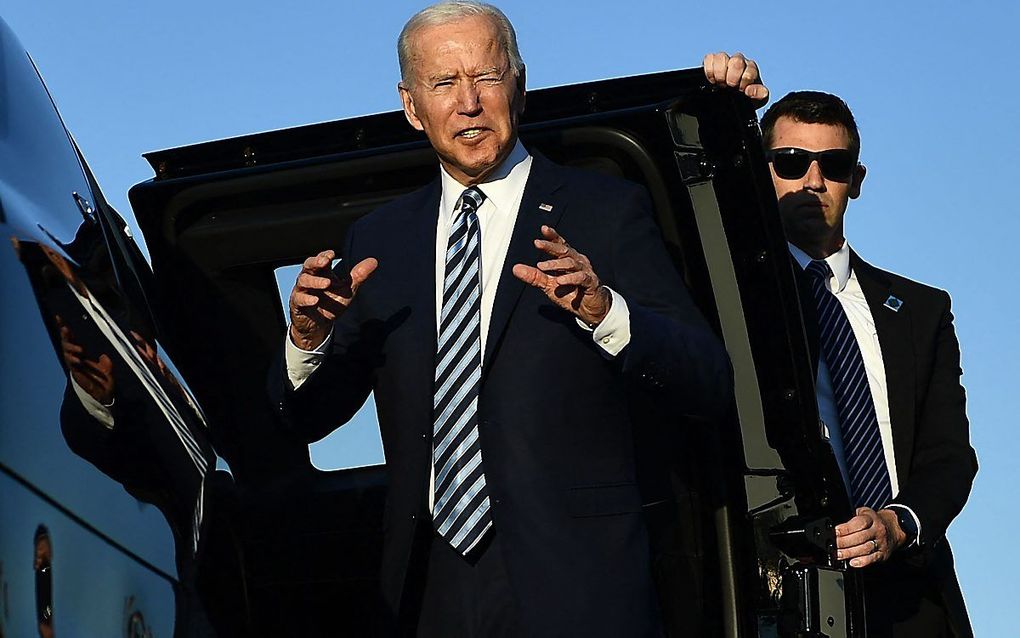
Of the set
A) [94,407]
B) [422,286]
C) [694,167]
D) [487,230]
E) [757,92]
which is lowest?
[94,407]

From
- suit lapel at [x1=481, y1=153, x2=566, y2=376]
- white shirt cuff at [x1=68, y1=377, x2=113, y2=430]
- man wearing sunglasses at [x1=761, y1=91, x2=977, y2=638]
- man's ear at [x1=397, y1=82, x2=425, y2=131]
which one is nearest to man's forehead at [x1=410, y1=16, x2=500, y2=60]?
man's ear at [x1=397, y1=82, x2=425, y2=131]

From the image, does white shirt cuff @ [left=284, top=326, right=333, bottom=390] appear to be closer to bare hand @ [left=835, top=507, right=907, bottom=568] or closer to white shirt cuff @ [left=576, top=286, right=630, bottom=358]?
white shirt cuff @ [left=576, top=286, right=630, bottom=358]


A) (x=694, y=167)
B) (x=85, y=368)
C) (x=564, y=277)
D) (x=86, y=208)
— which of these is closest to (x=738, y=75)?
(x=694, y=167)

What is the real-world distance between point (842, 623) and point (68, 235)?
1.77m

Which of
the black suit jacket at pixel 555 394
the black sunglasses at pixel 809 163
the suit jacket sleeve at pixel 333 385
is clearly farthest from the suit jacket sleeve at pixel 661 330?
the black sunglasses at pixel 809 163

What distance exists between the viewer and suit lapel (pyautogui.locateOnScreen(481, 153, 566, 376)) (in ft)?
9.00

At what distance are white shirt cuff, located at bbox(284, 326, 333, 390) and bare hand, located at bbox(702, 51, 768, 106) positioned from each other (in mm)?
A: 929

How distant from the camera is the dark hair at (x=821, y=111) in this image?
3617mm

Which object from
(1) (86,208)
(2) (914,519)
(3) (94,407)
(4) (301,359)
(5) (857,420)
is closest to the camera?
(3) (94,407)

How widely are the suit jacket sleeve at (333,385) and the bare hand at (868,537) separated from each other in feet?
3.14

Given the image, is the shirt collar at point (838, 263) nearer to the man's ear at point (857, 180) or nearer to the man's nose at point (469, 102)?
the man's ear at point (857, 180)

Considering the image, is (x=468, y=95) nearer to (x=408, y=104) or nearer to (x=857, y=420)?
(x=408, y=104)

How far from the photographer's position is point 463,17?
2.97 meters

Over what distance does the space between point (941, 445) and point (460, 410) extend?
4.00ft
